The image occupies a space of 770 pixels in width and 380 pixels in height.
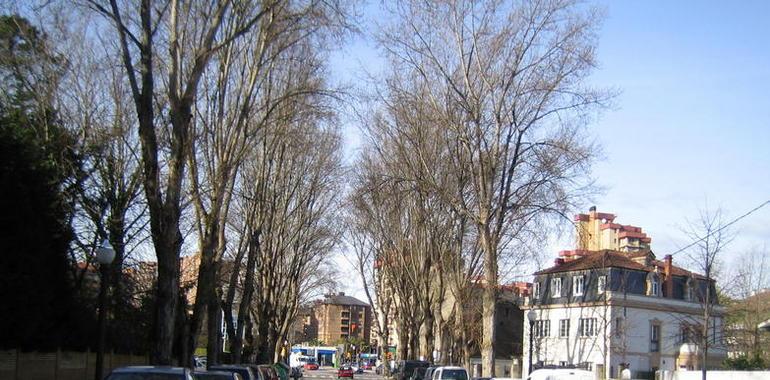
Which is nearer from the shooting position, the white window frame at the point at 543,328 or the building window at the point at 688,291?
the building window at the point at 688,291

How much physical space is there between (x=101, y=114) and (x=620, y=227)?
61.8m

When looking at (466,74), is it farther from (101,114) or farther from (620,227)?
(620,227)

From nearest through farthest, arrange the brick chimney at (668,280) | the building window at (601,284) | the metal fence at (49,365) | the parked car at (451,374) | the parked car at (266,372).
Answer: the metal fence at (49,365)
the parked car at (266,372)
the parked car at (451,374)
the building window at (601,284)
the brick chimney at (668,280)

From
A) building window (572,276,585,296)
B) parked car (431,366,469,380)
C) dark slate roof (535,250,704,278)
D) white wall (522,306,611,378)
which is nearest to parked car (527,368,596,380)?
parked car (431,366,469,380)

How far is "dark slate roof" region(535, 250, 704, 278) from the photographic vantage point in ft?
200

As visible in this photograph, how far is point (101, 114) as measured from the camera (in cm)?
3425

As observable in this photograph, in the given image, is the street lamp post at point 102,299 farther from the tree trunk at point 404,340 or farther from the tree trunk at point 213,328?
the tree trunk at point 404,340

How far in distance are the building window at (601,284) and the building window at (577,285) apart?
98.9 inches

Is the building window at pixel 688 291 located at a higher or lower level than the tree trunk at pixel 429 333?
higher

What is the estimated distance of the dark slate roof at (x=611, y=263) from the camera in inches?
2400

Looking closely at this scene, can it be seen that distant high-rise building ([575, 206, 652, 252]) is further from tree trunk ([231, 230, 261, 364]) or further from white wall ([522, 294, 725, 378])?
tree trunk ([231, 230, 261, 364])

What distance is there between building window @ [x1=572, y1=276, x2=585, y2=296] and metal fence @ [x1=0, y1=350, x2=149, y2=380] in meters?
39.7

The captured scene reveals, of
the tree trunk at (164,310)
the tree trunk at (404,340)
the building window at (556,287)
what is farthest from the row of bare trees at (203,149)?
the building window at (556,287)

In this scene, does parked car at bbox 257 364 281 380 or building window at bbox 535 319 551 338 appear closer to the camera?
parked car at bbox 257 364 281 380
